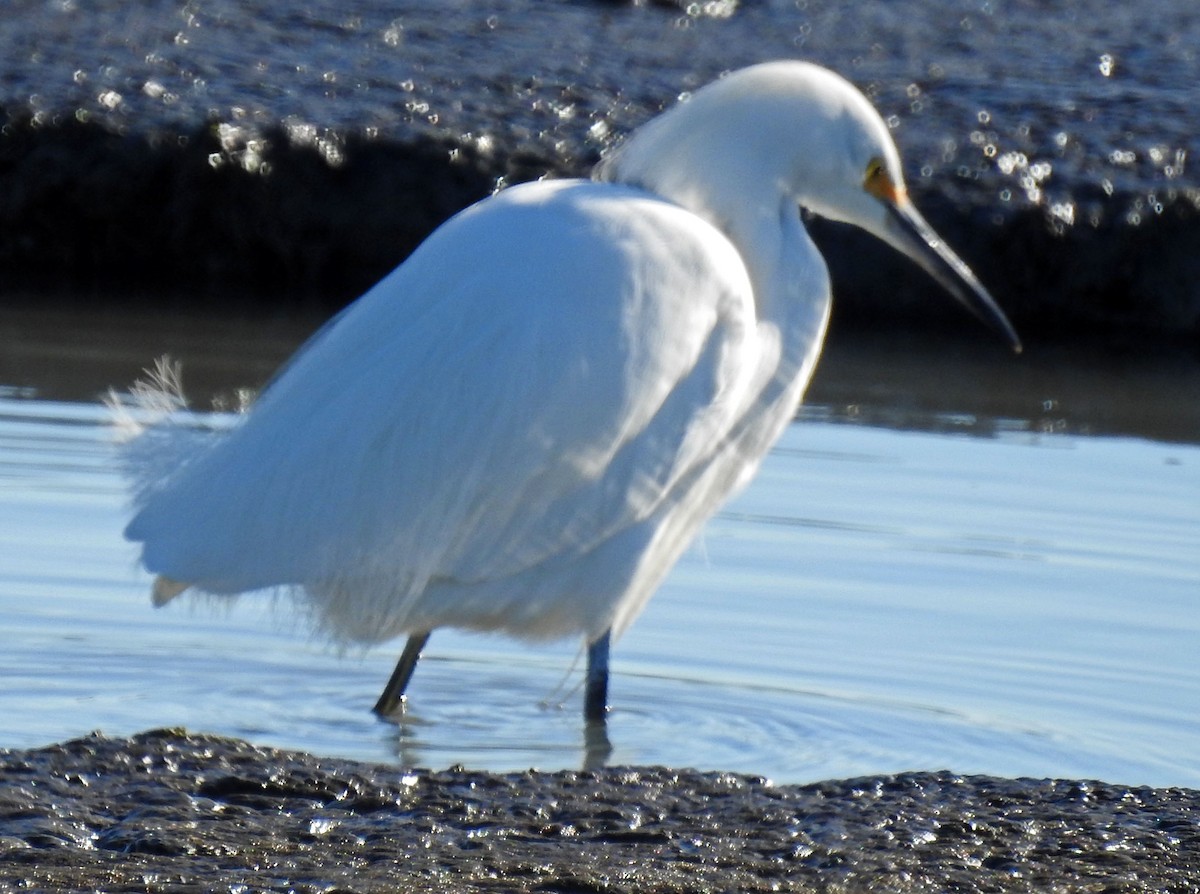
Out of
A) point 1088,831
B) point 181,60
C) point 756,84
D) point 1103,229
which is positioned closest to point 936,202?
point 1103,229

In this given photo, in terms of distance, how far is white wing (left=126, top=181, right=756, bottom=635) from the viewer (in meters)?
3.18

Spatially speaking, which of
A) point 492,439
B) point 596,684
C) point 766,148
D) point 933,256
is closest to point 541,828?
point 492,439

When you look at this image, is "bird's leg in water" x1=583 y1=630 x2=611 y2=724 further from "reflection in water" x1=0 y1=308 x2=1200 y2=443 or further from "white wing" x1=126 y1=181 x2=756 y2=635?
"reflection in water" x1=0 y1=308 x2=1200 y2=443

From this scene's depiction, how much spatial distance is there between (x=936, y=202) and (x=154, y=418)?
168 inches

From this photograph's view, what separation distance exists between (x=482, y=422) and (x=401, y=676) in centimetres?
56

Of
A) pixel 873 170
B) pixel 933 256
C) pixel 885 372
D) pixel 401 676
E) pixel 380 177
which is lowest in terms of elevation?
pixel 885 372

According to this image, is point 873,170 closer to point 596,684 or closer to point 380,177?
point 596,684

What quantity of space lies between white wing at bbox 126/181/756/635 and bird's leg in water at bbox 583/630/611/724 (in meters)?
0.29

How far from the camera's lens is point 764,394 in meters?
3.61

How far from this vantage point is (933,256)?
13.0ft

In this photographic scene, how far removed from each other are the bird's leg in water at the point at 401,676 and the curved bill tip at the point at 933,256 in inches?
44.2

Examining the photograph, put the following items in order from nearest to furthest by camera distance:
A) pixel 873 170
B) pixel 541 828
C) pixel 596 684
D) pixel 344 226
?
pixel 541 828 → pixel 596 684 → pixel 873 170 → pixel 344 226

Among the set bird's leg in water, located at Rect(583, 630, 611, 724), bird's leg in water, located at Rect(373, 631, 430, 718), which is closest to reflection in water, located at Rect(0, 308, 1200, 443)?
bird's leg in water, located at Rect(373, 631, 430, 718)

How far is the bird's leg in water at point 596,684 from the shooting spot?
3564 mm
